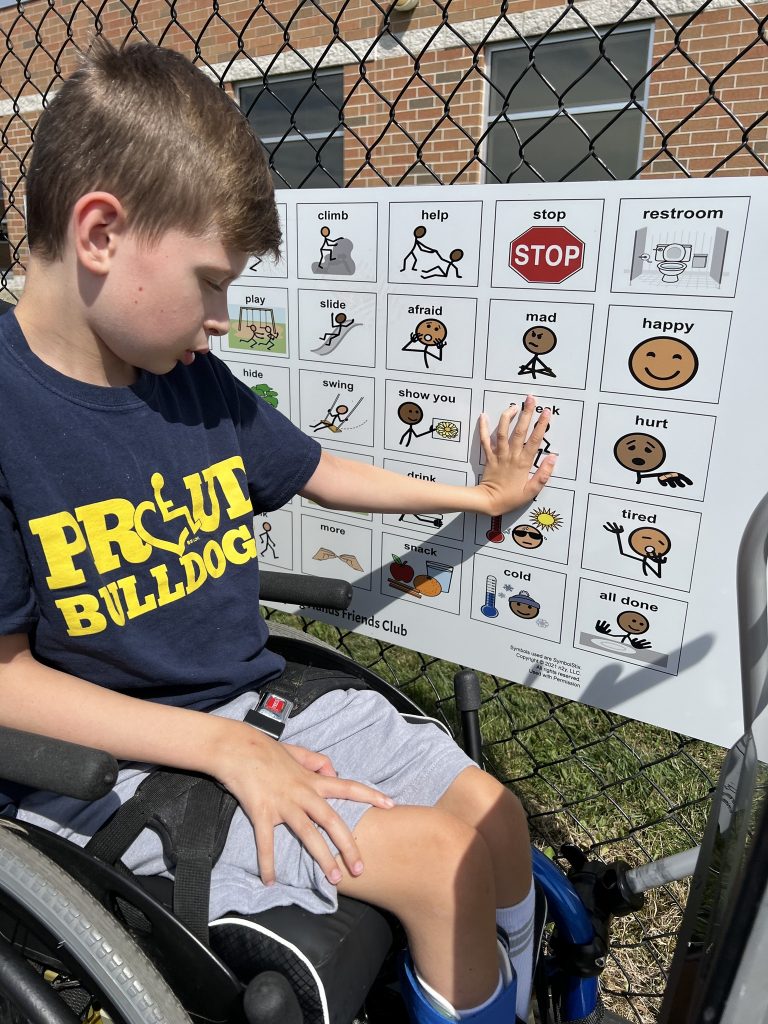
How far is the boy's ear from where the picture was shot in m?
1.01

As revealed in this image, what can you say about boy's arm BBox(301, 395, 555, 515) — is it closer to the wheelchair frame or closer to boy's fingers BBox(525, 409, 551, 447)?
boy's fingers BBox(525, 409, 551, 447)

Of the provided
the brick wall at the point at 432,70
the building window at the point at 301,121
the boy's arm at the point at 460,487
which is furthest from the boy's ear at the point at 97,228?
the building window at the point at 301,121

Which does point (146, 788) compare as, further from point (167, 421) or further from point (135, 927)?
point (167, 421)

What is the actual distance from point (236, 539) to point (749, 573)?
2.92 feet

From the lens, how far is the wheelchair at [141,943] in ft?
2.90

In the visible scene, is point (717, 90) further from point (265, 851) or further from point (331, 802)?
point (265, 851)

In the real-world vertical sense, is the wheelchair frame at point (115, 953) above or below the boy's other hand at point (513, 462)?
below

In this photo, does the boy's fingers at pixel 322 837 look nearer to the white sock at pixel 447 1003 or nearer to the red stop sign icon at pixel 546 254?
the white sock at pixel 447 1003

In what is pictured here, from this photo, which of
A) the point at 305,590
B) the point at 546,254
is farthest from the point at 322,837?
the point at 546,254

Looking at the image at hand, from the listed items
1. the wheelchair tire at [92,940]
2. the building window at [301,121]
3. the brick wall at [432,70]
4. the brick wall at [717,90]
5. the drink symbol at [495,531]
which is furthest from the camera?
the building window at [301,121]

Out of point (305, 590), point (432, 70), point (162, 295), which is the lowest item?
point (305, 590)

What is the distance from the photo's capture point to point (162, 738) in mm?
1088

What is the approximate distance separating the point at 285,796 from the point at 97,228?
0.82 meters

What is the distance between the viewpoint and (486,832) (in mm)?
1122
